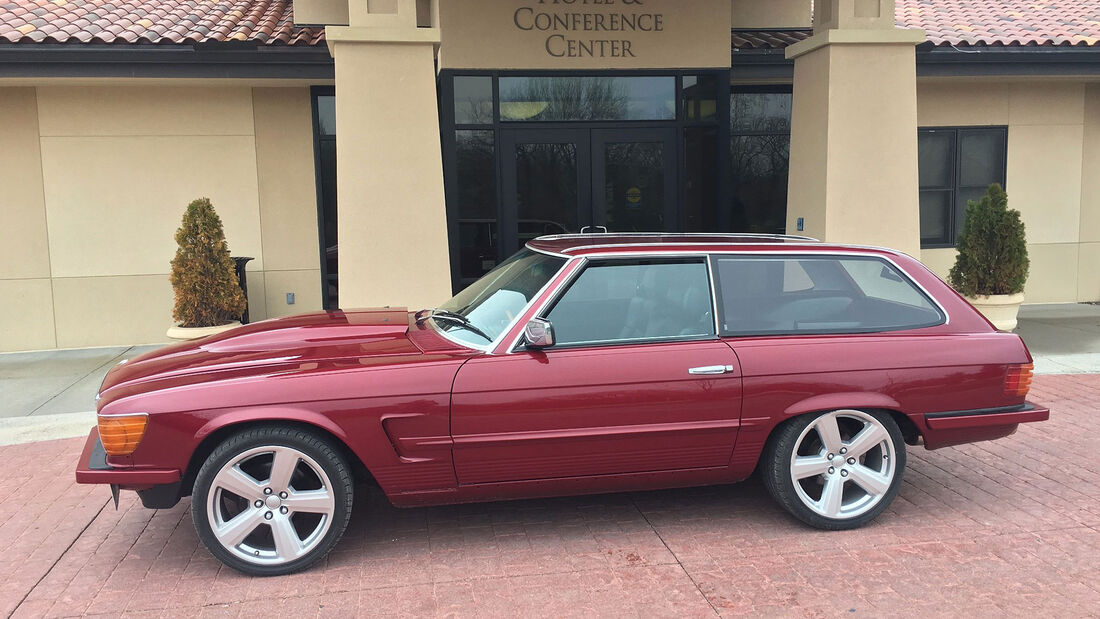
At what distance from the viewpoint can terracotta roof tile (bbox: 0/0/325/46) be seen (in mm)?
9000

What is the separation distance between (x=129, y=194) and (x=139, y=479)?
7.34 metres

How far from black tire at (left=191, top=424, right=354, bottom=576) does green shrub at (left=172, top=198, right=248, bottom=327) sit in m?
5.00

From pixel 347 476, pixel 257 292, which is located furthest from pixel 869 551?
pixel 257 292

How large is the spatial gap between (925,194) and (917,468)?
7594 mm

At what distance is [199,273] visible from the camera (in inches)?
337

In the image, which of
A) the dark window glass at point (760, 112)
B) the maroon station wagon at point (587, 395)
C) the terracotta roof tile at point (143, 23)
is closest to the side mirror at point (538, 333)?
the maroon station wagon at point (587, 395)

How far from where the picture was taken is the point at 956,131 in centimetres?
1198

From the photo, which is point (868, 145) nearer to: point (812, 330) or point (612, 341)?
point (812, 330)

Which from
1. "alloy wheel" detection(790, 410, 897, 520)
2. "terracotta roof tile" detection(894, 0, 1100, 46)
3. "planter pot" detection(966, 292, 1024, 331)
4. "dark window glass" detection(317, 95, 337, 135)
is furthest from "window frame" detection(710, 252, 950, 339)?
"dark window glass" detection(317, 95, 337, 135)

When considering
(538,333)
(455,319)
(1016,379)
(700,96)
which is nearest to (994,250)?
(700,96)

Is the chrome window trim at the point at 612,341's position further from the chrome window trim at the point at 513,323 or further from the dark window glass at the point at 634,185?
the dark window glass at the point at 634,185

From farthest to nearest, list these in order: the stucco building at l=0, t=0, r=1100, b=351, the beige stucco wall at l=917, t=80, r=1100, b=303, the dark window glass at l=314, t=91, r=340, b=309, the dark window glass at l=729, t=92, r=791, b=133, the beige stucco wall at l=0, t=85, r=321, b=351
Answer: the beige stucco wall at l=917, t=80, r=1100, b=303 → the dark window glass at l=729, t=92, r=791, b=133 → the dark window glass at l=314, t=91, r=340, b=309 → the beige stucco wall at l=0, t=85, r=321, b=351 → the stucco building at l=0, t=0, r=1100, b=351

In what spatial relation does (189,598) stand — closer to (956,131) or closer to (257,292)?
(257,292)

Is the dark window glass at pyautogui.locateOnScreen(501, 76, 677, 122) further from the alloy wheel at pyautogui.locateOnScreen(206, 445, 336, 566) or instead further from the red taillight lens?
the alloy wheel at pyautogui.locateOnScreen(206, 445, 336, 566)
